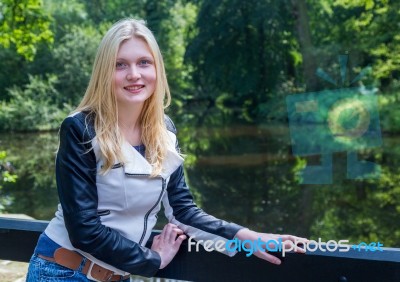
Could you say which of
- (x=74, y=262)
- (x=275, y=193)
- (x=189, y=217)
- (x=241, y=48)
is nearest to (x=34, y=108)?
(x=241, y=48)

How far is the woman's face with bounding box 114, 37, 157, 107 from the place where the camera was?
5.14ft

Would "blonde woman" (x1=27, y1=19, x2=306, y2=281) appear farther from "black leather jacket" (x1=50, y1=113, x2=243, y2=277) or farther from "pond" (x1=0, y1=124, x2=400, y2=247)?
"pond" (x1=0, y1=124, x2=400, y2=247)

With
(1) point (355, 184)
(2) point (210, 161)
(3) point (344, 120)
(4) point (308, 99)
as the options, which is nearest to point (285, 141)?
(2) point (210, 161)

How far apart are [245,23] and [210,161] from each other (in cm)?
1466

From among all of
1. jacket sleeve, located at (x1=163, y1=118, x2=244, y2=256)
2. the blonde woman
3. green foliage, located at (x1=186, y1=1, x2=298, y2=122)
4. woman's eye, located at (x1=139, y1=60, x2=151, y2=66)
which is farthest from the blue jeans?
green foliage, located at (x1=186, y1=1, x2=298, y2=122)

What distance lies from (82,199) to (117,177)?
0.11 meters

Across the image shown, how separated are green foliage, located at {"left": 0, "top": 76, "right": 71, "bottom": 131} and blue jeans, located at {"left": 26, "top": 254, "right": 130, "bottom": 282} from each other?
2313 cm

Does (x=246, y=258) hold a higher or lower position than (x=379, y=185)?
lower

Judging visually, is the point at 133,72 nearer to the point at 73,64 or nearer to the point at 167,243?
the point at 167,243

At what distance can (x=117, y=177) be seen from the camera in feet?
4.94

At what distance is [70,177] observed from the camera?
1460 millimetres

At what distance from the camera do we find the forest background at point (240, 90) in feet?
29.6

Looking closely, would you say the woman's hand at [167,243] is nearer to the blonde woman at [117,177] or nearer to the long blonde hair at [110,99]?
the blonde woman at [117,177]

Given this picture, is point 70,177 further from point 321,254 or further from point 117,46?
point 321,254
